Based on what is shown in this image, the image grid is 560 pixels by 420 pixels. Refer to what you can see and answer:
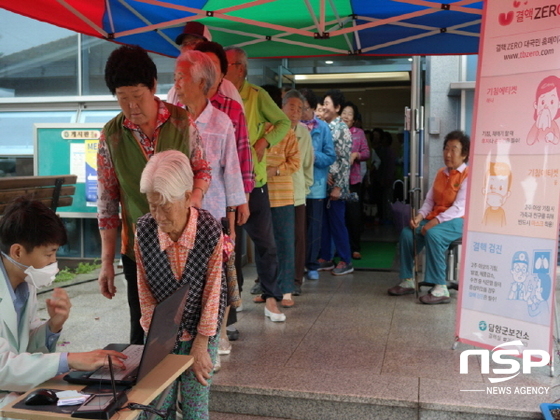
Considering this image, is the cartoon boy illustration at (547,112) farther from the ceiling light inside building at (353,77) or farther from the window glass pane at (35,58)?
the window glass pane at (35,58)

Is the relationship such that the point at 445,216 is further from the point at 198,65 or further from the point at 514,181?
the point at 198,65

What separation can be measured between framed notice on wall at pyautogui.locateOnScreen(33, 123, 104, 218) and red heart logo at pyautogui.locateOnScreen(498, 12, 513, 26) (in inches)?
187

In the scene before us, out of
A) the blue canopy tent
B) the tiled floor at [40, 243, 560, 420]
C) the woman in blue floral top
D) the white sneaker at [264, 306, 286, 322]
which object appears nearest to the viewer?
the tiled floor at [40, 243, 560, 420]

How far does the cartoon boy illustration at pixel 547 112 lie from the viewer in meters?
3.75

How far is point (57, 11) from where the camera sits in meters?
4.85

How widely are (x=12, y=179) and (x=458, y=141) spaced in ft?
12.4

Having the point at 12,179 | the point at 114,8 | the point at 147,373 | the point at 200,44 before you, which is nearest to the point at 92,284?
the point at 12,179

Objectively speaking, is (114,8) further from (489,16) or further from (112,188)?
(489,16)

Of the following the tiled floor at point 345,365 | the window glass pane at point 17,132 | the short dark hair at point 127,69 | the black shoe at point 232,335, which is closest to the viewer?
the short dark hair at point 127,69

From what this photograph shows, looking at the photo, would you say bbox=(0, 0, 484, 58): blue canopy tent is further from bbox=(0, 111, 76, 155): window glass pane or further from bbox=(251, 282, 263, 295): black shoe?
bbox=(0, 111, 76, 155): window glass pane

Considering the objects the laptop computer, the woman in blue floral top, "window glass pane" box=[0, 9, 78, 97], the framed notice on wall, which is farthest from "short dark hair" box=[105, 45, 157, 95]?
"window glass pane" box=[0, 9, 78, 97]

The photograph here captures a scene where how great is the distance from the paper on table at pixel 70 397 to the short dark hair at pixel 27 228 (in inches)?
21.4

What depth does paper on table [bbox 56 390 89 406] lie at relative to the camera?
2.00 m

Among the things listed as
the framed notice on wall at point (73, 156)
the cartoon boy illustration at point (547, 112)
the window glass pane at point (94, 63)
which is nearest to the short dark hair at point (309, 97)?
the window glass pane at point (94, 63)
